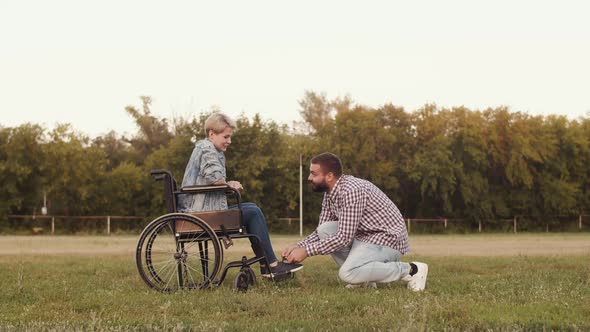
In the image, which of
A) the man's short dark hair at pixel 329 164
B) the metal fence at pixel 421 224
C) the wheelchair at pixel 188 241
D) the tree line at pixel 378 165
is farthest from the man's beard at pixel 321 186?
the tree line at pixel 378 165

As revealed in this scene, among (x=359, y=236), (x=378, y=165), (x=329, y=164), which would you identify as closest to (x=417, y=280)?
(x=359, y=236)

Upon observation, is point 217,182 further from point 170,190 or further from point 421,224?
point 421,224

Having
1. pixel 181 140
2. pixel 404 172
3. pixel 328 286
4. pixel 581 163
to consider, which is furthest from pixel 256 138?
pixel 328 286

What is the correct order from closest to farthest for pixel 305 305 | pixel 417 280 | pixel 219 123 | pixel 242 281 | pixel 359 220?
pixel 305 305 → pixel 242 281 → pixel 417 280 → pixel 359 220 → pixel 219 123

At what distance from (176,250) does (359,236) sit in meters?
1.82

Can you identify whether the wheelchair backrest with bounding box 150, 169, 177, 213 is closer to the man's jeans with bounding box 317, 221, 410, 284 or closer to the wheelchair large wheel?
the wheelchair large wheel

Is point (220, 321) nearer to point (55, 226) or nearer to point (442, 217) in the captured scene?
point (55, 226)

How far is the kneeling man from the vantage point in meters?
6.83

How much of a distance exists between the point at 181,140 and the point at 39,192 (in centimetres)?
849

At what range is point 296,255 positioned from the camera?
22.1 feet

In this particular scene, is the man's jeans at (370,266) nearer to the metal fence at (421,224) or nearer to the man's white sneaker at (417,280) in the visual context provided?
the man's white sneaker at (417,280)

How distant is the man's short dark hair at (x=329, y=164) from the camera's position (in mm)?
6949

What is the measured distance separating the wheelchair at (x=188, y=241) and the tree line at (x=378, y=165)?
33955mm

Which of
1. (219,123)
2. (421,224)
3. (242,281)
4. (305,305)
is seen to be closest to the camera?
(305,305)
